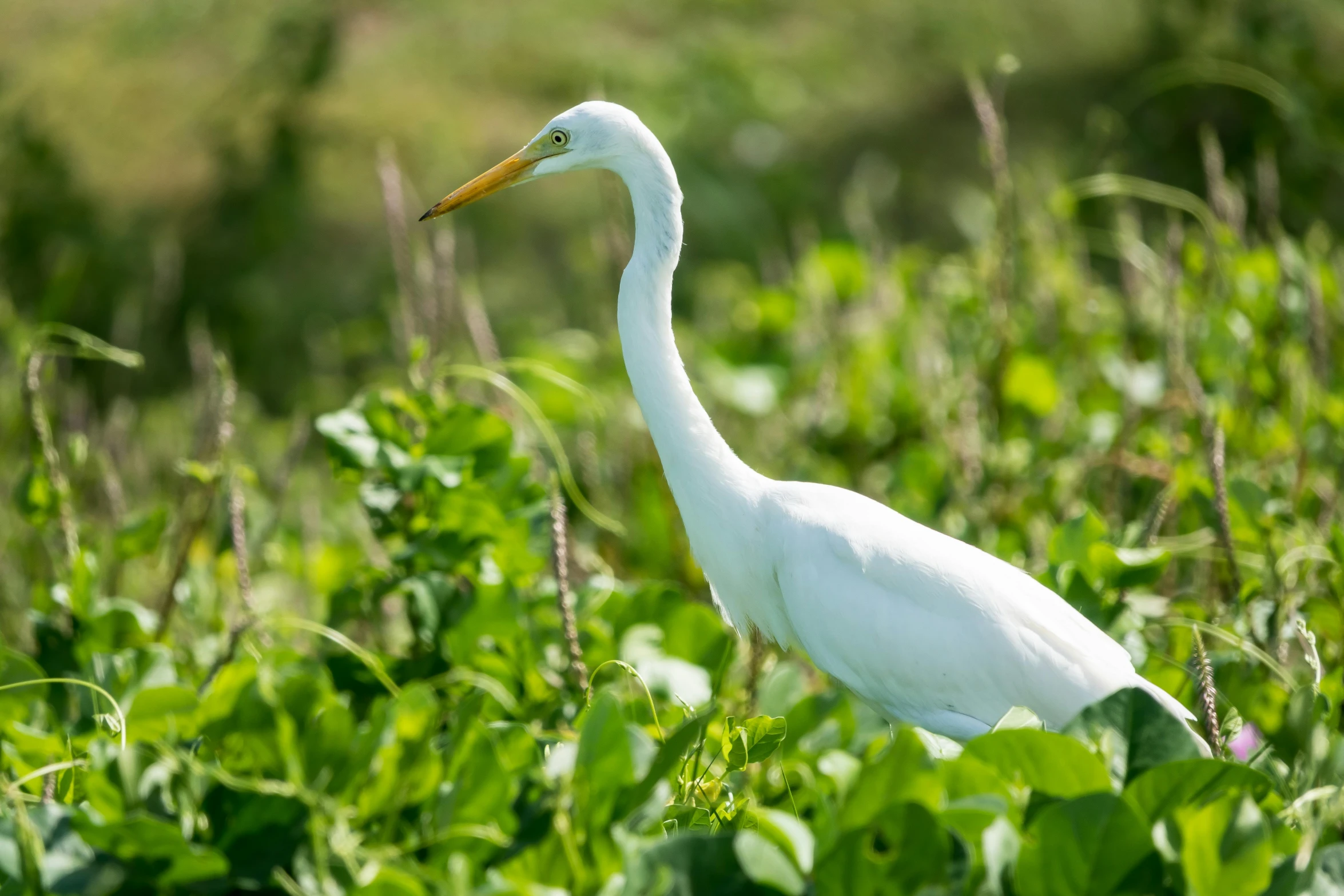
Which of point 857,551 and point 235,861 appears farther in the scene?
point 857,551

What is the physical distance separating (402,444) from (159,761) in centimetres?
97

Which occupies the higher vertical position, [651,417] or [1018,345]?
[651,417]

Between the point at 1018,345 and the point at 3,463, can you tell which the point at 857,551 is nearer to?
the point at 1018,345

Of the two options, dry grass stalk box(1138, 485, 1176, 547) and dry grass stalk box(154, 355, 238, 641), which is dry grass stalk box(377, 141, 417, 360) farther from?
dry grass stalk box(1138, 485, 1176, 547)

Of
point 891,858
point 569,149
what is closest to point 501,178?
point 569,149

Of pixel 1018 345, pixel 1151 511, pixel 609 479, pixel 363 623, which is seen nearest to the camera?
pixel 1151 511

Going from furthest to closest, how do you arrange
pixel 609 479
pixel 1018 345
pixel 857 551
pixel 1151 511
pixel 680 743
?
pixel 609 479, pixel 1018 345, pixel 1151 511, pixel 857 551, pixel 680 743

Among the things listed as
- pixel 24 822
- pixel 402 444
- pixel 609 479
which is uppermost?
pixel 24 822

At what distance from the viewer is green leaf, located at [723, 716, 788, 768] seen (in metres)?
1.56

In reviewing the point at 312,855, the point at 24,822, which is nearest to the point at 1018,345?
the point at 312,855

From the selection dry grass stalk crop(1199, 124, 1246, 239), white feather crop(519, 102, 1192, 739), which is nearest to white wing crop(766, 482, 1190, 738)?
white feather crop(519, 102, 1192, 739)

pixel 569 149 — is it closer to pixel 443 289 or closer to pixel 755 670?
pixel 443 289

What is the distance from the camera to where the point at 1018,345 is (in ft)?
10.5

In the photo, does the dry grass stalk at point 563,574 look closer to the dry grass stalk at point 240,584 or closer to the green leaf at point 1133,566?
the dry grass stalk at point 240,584
